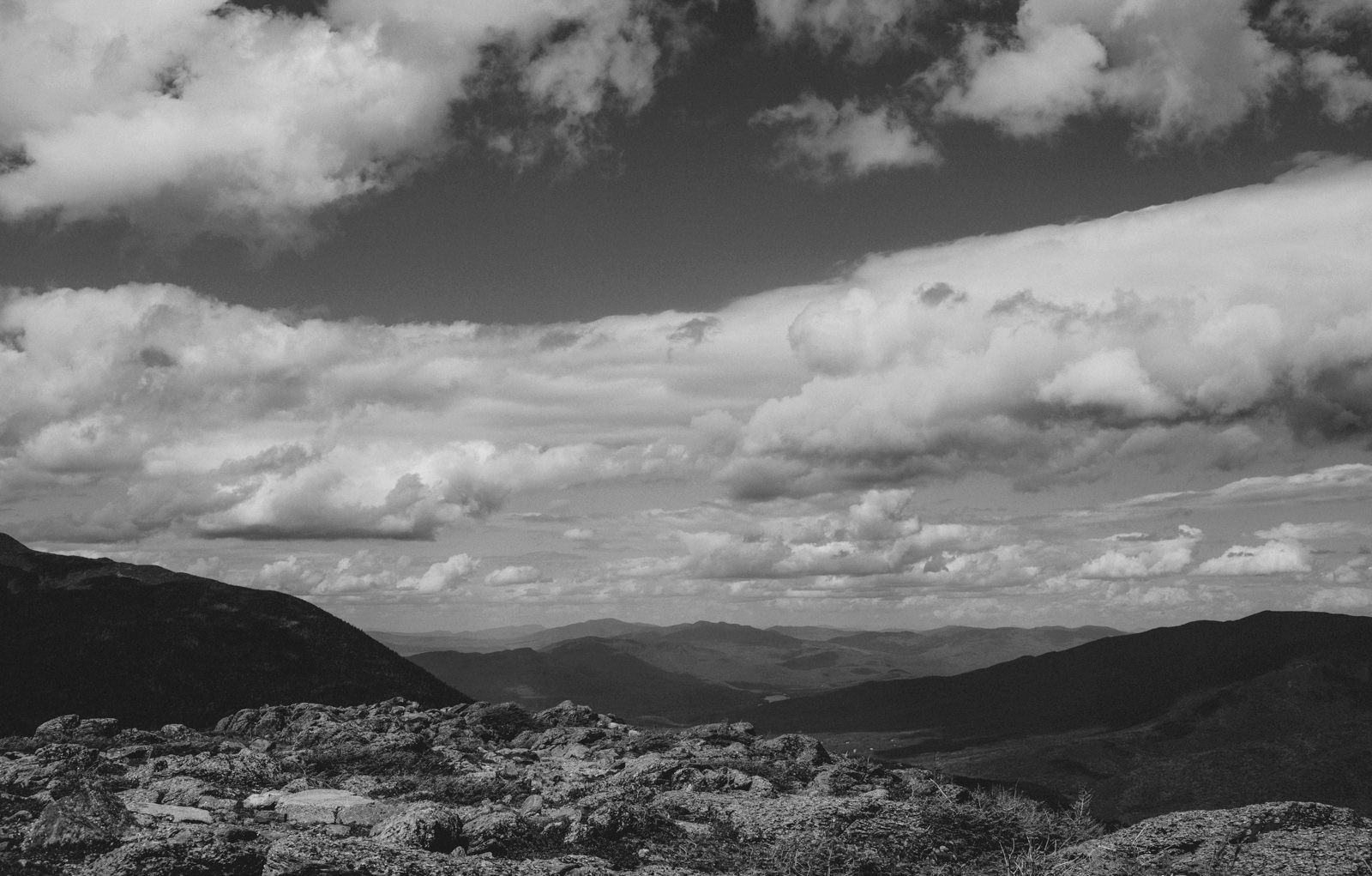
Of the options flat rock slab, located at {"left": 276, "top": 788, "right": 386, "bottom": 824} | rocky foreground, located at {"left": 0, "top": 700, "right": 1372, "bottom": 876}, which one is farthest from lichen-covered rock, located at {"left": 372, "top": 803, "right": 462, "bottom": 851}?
flat rock slab, located at {"left": 276, "top": 788, "right": 386, "bottom": 824}

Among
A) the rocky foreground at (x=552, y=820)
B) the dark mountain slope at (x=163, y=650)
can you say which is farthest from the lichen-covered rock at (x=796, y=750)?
the dark mountain slope at (x=163, y=650)

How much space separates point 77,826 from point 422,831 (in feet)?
17.3

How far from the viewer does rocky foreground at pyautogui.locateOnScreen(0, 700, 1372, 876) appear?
44.4 ft

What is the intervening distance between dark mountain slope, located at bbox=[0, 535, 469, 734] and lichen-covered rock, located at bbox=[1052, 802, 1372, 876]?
118045mm

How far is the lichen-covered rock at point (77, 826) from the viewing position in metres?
13.6

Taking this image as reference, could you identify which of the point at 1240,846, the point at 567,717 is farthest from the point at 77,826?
the point at 567,717

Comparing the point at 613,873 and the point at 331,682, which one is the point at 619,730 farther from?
the point at 331,682

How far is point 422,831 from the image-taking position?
1584 centimetres

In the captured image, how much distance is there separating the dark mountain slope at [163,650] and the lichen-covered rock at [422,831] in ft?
373

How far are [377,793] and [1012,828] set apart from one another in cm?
1562

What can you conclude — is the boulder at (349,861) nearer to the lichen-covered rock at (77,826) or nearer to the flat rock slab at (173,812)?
the lichen-covered rock at (77,826)

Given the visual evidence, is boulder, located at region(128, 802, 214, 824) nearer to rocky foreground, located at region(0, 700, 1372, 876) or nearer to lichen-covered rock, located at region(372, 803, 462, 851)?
rocky foreground, located at region(0, 700, 1372, 876)

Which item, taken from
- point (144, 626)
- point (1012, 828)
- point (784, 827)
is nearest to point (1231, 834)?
point (1012, 828)

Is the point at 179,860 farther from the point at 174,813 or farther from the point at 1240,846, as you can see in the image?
the point at 1240,846
